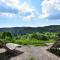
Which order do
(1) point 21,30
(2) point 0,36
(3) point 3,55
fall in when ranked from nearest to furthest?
(3) point 3,55 < (1) point 21,30 < (2) point 0,36

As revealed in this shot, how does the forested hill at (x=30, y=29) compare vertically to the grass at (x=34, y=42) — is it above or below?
above

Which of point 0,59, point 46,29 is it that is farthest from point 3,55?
point 46,29

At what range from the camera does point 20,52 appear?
24.9ft

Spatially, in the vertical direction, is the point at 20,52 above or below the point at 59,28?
below

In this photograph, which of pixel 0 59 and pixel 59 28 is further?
pixel 59 28

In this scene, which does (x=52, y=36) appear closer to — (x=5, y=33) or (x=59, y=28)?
(x=59, y=28)

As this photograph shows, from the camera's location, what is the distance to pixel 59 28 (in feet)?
29.0

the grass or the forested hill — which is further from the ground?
the forested hill

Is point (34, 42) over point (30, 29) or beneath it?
beneath

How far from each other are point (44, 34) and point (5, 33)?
5.00 ft

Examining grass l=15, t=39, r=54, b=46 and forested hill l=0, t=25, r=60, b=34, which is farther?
grass l=15, t=39, r=54, b=46

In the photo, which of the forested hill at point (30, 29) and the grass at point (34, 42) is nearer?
the forested hill at point (30, 29)

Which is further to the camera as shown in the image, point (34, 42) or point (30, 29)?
point (34, 42)

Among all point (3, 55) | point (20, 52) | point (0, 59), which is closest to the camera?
point (0, 59)
